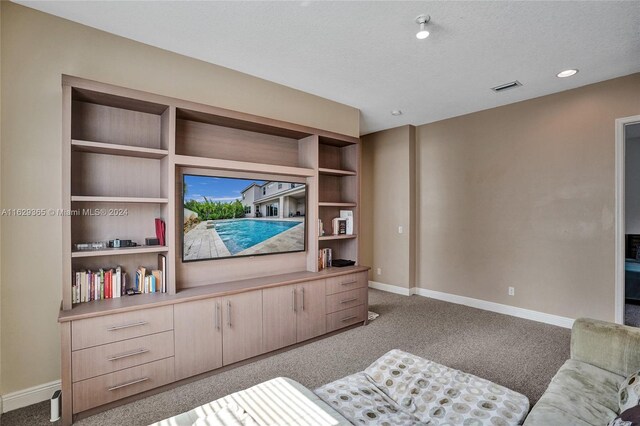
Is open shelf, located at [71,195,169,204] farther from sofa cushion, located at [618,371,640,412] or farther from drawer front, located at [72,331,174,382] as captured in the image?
sofa cushion, located at [618,371,640,412]

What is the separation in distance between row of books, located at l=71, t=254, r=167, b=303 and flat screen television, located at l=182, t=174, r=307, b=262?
253mm

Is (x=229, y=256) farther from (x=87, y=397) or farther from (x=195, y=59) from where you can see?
(x=195, y=59)

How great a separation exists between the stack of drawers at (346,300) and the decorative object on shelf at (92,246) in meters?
2.04

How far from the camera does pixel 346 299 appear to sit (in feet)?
11.7

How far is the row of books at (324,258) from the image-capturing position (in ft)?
12.1

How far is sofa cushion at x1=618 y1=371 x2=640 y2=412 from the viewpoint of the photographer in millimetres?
1328

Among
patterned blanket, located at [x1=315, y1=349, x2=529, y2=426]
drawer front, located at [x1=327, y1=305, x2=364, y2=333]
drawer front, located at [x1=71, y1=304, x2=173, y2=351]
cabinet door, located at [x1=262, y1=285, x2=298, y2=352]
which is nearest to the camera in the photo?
patterned blanket, located at [x1=315, y1=349, x2=529, y2=426]

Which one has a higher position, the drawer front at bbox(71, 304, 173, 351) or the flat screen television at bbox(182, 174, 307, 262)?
the flat screen television at bbox(182, 174, 307, 262)

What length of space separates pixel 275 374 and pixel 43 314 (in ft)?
5.75

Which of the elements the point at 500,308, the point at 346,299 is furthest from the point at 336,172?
the point at 500,308

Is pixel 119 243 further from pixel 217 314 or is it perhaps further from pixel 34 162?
pixel 217 314

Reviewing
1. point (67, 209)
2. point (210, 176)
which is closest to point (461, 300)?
point (210, 176)

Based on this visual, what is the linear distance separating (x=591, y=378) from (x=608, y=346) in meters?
0.28

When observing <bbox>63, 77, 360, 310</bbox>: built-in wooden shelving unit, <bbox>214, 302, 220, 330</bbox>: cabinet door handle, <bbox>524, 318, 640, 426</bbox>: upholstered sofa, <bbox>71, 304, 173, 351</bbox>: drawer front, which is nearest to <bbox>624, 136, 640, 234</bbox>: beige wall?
<bbox>524, 318, 640, 426</bbox>: upholstered sofa
